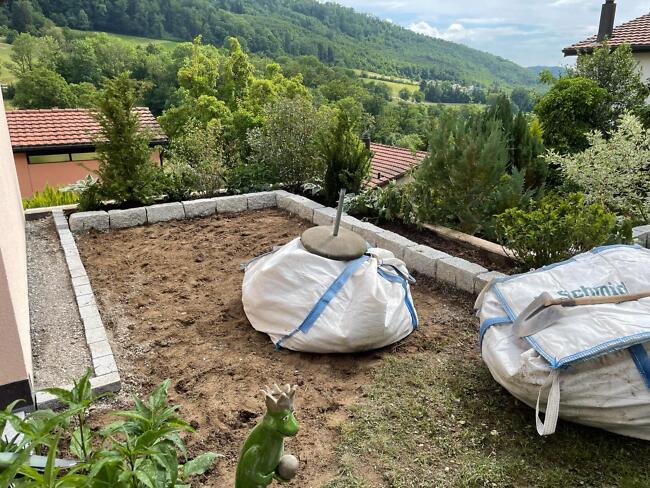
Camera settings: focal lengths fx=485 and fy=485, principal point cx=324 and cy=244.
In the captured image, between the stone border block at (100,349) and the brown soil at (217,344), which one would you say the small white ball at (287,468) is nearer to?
the brown soil at (217,344)

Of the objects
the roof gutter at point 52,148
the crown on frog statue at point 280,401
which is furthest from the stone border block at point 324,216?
the roof gutter at point 52,148

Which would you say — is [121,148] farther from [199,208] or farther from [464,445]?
[464,445]

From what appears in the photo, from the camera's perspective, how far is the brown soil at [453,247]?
463 cm

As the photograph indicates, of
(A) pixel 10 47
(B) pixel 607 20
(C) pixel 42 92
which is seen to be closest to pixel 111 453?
(B) pixel 607 20

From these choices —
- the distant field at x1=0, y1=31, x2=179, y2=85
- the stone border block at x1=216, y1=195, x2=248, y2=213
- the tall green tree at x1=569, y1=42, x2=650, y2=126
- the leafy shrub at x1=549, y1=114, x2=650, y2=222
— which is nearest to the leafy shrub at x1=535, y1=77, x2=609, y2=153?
the tall green tree at x1=569, y1=42, x2=650, y2=126

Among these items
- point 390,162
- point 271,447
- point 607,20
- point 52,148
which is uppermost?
point 607,20

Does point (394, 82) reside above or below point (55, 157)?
above

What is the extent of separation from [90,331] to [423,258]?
9.35 feet

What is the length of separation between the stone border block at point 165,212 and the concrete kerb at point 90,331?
0.93m

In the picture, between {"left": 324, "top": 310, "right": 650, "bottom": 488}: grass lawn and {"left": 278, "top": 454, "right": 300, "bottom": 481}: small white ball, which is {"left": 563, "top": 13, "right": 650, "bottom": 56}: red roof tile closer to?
{"left": 324, "top": 310, "right": 650, "bottom": 488}: grass lawn

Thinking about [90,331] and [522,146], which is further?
[522,146]

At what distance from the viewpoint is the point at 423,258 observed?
454 cm

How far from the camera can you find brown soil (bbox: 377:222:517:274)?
4.63 metres

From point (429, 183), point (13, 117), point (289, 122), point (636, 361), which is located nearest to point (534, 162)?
point (429, 183)
